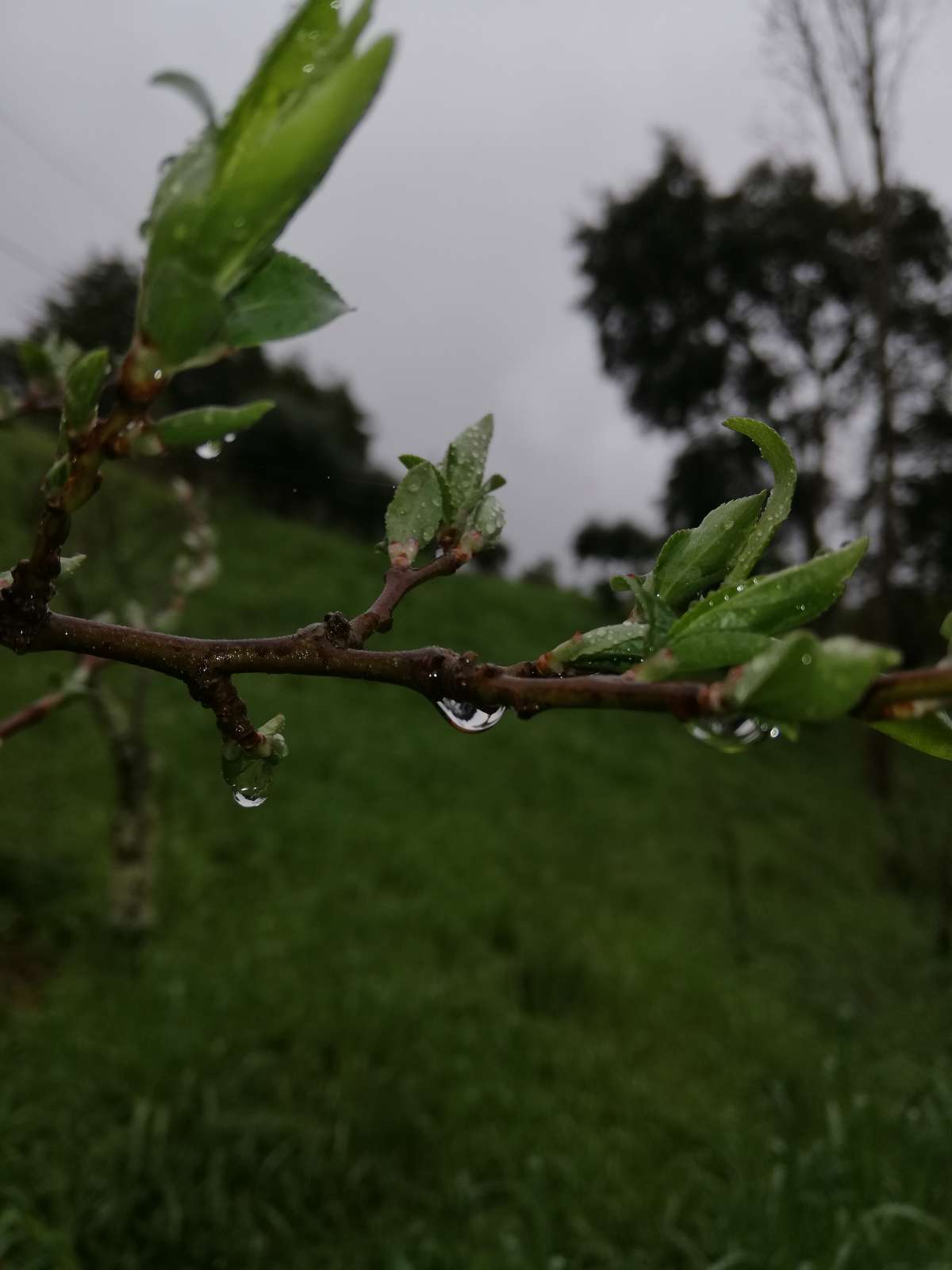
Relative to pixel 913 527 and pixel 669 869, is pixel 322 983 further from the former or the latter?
pixel 913 527

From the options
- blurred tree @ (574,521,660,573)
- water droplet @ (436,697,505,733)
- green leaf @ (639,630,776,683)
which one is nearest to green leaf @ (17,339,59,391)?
water droplet @ (436,697,505,733)

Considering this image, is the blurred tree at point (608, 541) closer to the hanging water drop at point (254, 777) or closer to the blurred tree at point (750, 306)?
the blurred tree at point (750, 306)

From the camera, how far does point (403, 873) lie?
17.5 ft

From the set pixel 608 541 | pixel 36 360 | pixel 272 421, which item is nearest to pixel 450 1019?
pixel 36 360

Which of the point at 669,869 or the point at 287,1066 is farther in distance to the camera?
the point at 669,869

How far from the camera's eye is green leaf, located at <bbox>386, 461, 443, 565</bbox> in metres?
0.60

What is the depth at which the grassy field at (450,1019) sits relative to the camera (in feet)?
8.72

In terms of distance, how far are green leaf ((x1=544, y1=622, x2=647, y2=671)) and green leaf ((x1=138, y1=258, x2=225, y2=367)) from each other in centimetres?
23

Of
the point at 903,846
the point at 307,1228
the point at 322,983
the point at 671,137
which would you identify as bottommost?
the point at 307,1228

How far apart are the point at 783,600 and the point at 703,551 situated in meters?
0.11

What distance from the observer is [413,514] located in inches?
23.9

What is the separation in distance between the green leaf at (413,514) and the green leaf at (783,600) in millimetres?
203

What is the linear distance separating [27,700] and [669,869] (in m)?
4.32

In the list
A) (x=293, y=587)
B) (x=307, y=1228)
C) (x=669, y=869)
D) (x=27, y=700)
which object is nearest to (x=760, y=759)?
(x=669, y=869)
